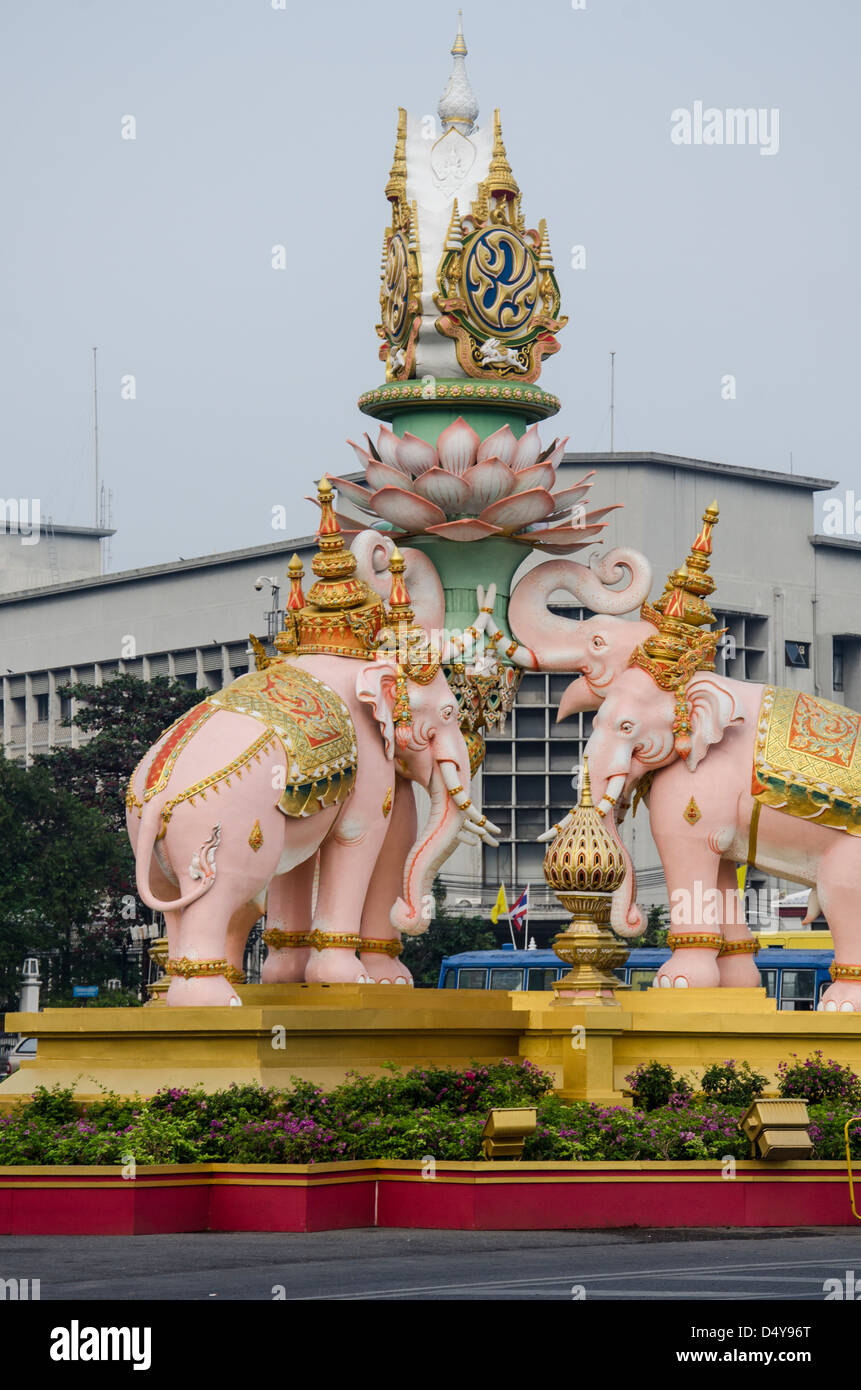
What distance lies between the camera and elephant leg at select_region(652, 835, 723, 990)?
17359 millimetres

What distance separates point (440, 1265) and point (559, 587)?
741 centimetres

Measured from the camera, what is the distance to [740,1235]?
13828 mm

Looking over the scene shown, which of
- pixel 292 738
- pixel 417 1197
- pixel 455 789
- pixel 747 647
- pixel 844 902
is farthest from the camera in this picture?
pixel 747 647

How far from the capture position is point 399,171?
18.5 metres

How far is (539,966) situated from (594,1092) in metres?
10.7

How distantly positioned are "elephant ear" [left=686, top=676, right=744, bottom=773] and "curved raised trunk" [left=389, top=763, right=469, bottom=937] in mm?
1663

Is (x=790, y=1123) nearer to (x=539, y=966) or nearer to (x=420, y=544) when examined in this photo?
(x=420, y=544)

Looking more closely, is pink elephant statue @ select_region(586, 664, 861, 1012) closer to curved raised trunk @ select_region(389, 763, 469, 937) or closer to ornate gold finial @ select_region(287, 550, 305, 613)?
curved raised trunk @ select_region(389, 763, 469, 937)

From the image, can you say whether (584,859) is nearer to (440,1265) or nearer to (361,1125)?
(361,1125)

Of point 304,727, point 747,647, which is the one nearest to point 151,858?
point 304,727

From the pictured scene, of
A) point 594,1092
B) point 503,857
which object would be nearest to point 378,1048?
point 594,1092

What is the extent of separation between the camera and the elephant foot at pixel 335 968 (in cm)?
1673

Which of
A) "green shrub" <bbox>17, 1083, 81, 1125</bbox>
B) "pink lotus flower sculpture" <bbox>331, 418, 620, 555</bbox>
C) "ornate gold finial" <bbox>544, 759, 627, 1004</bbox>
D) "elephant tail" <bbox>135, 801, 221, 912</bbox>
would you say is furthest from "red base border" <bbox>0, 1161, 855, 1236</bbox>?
"pink lotus flower sculpture" <bbox>331, 418, 620, 555</bbox>

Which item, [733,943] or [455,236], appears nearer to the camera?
[733,943]
